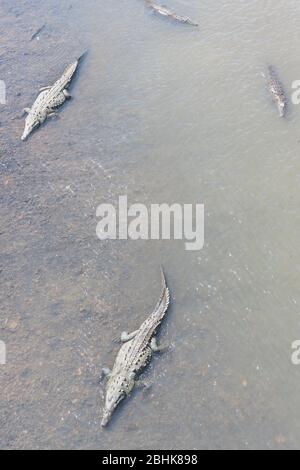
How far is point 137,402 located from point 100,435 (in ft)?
2.01

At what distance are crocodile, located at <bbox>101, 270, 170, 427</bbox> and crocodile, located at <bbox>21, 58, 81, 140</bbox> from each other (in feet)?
15.0

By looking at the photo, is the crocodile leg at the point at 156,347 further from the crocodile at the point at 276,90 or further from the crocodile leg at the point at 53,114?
the crocodile leg at the point at 53,114

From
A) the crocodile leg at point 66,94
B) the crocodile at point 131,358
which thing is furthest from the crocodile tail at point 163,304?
the crocodile leg at point 66,94

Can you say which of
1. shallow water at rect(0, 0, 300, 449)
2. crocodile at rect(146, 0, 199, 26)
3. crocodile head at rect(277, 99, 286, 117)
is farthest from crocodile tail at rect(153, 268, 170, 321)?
crocodile at rect(146, 0, 199, 26)

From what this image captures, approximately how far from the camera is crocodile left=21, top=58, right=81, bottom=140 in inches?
380

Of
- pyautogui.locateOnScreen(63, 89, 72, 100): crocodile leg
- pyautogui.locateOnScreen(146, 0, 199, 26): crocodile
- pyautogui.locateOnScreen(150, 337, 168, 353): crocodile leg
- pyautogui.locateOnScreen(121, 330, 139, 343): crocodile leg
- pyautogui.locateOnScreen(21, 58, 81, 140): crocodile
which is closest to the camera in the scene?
pyautogui.locateOnScreen(150, 337, 168, 353): crocodile leg

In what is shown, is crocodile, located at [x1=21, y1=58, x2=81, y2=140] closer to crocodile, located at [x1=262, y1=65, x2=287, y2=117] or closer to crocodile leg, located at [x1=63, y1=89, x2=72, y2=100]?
crocodile leg, located at [x1=63, y1=89, x2=72, y2=100]

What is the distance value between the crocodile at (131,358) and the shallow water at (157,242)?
0.51 feet

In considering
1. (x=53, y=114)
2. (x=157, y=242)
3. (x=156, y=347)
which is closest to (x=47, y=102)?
(x=53, y=114)

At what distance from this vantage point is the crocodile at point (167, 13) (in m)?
10.9

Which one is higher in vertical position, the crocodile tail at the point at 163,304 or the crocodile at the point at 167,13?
the crocodile at the point at 167,13

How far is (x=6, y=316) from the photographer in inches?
284

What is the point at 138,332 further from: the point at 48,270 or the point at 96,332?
the point at 48,270

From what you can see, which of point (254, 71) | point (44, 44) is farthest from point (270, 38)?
→ point (44, 44)
